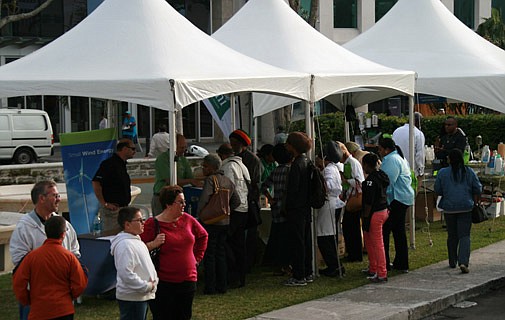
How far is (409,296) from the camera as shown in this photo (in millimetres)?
11047

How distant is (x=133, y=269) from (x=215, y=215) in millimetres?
3557

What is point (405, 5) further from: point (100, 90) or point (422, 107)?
point (422, 107)

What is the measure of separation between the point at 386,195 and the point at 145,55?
3.53 meters

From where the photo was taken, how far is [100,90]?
10.1m

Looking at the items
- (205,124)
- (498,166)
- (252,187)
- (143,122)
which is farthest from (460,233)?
(205,124)

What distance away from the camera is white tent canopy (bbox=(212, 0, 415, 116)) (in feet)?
42.3

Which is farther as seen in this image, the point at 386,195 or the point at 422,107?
the point at 422,107

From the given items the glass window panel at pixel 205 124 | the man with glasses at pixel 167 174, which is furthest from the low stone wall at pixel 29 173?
the glass window panel at pixel 205 124

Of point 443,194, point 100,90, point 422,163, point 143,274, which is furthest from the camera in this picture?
point 422,163

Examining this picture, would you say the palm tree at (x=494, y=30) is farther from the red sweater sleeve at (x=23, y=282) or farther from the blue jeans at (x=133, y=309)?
the red sweater sleeve at (x=23, y=282)

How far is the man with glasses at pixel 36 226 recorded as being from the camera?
748 cm

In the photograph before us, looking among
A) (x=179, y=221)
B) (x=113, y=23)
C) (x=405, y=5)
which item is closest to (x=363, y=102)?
(x=405, y=5)

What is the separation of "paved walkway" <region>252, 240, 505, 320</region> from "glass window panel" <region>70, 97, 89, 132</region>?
101ft

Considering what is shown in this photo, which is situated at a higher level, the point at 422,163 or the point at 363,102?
the point at 363,102
